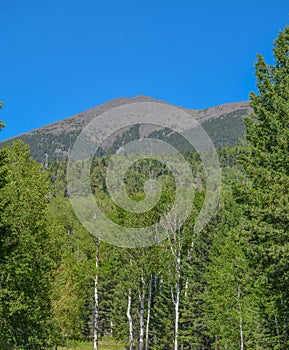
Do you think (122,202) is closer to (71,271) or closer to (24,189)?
(71,271)

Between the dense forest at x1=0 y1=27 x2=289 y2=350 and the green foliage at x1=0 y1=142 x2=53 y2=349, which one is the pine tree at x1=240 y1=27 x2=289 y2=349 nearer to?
the dense forest at x1=0 y1=27 x2=289 y2=350

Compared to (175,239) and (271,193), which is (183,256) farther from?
(271,193)

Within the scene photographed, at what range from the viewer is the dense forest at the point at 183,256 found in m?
18.0

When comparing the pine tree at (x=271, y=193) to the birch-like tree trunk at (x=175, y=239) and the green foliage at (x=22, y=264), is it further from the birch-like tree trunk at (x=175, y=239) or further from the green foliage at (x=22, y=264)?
the birch-like tree trunk at (x=175, y=239)

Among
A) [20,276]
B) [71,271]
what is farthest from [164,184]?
[20,276]

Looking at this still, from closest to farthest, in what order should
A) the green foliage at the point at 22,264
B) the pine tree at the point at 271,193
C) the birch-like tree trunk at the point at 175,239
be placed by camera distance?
1. the pine tree at the point at 271,193
2. the green foliage at the point at 22,264
3. the birch-like tree trunk at the point at 175,239

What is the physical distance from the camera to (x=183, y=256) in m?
46.0

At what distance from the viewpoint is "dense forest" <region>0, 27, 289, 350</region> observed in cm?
1798

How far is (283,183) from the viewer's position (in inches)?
670

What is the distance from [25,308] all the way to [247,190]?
11.2 meters

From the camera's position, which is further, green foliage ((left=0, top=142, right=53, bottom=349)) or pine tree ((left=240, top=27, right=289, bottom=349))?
green foliage ((left=0, top=142, right=53, bottom=349))

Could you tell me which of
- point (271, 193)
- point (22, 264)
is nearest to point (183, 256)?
point (22, 264)

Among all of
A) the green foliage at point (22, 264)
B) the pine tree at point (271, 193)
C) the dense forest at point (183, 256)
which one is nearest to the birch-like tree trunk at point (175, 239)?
the dense forest at point (183, 256)

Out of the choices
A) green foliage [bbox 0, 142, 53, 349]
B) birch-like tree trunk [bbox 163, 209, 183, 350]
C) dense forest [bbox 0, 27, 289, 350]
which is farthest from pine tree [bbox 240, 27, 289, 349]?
birch-like tree trunk [bbox 163, 209, 183, 350]
